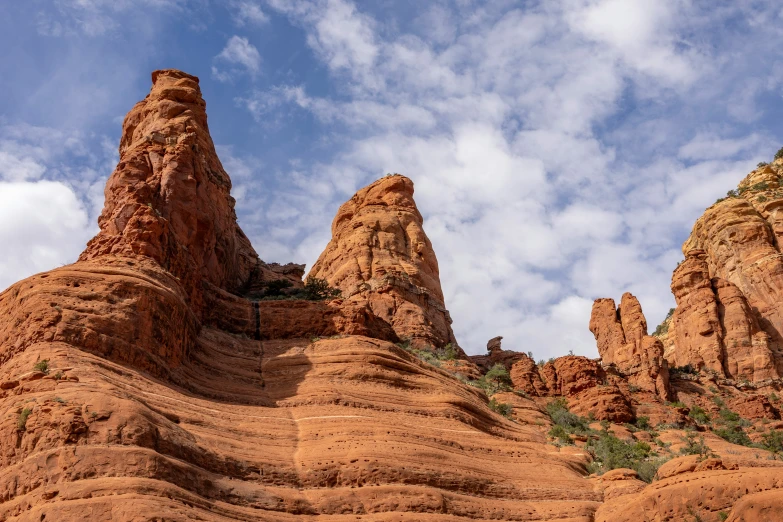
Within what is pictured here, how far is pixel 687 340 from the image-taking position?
70.9m

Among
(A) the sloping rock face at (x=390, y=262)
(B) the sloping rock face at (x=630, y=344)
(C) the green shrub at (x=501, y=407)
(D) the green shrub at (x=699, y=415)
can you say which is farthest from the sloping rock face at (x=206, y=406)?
(B) the sloping rock face at (x=630, y=344)

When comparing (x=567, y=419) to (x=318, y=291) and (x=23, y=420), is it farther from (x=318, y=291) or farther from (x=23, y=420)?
(x=23, y=420)

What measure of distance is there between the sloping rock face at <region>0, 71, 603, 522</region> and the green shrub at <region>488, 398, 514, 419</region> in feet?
5.75

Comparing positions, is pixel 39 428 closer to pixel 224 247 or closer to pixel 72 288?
pixel 72 288

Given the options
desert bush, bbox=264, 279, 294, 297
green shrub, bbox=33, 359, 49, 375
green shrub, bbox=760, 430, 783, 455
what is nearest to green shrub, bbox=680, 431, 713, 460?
green shrub, bbox=760, 430, 783, 455

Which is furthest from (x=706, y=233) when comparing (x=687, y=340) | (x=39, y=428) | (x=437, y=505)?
(x=39, y=428)

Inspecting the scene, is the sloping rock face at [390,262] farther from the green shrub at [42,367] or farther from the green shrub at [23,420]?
the green shrub at [23,420]

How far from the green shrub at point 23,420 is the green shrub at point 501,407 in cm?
2243

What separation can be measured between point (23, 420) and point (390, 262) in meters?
41.0

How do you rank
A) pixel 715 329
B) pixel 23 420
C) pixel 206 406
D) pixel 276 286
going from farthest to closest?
pixel 715 329 < pixel 276 286 < pixel 206 406 < pixel 23 420

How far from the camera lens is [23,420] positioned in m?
18.9

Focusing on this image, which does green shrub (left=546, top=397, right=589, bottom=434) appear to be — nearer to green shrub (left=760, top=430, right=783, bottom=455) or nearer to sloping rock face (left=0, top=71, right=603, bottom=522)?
sloping rock face (left=0, top=71, right=603, bottom=522)

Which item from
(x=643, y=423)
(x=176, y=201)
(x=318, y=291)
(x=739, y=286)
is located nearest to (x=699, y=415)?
(x=643, y=423)

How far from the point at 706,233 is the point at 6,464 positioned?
77494mm
